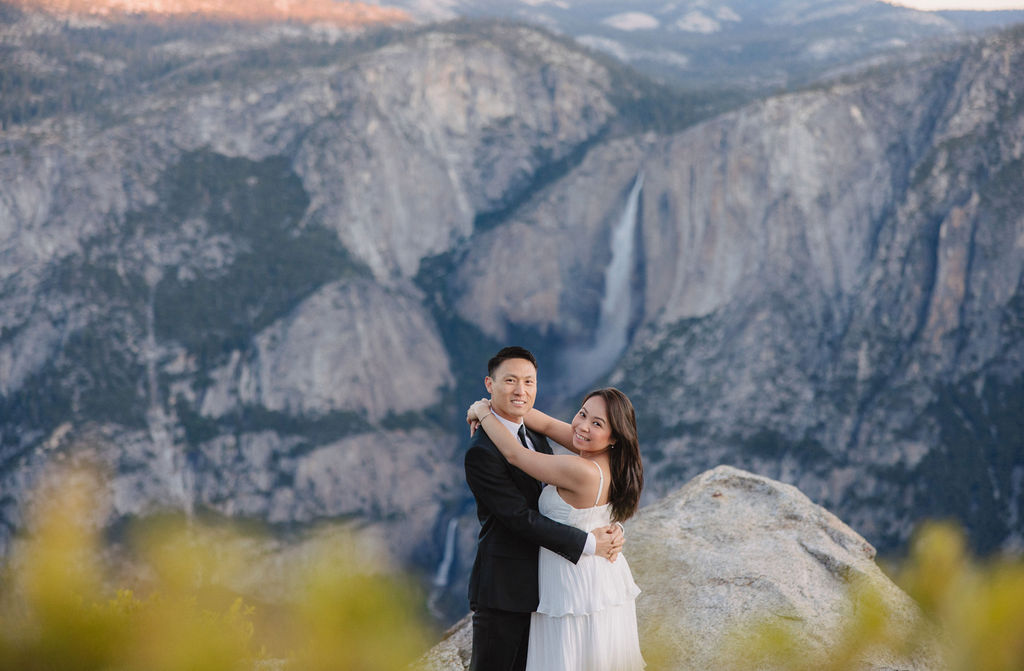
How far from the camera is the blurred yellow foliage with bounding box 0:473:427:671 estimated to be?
3871 millimetres

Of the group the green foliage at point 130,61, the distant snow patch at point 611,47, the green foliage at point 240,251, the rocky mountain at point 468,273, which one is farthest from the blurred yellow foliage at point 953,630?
the distant snow patch at point 611,47

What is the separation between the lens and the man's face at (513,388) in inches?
331

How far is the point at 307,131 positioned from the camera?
11256cm

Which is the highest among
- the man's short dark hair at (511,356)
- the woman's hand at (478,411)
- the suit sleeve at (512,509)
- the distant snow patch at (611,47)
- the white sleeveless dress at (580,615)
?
the distant snow patch at (611,47)

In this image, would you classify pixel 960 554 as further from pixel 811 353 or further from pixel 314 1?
pixel 314 1

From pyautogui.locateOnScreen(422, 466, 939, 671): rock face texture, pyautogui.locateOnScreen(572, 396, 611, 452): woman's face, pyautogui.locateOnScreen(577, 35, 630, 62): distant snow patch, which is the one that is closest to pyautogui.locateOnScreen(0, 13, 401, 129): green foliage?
pyautogui.locateOnScreen(577, 35, 630, 62): distant snow patch

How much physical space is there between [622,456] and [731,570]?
4.71 meters

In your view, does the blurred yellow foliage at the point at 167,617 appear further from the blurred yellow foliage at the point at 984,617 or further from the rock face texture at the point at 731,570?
the rock face texture at the point at 731,570

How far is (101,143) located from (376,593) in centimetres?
11322

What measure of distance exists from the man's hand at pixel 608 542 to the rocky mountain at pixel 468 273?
2628 inches

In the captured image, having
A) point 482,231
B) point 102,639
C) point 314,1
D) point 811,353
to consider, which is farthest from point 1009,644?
point 314,1

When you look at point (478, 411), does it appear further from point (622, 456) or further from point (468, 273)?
point (468, 273)

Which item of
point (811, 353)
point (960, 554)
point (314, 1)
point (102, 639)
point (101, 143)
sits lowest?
point (811, 353)

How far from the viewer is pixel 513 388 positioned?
8406mm
